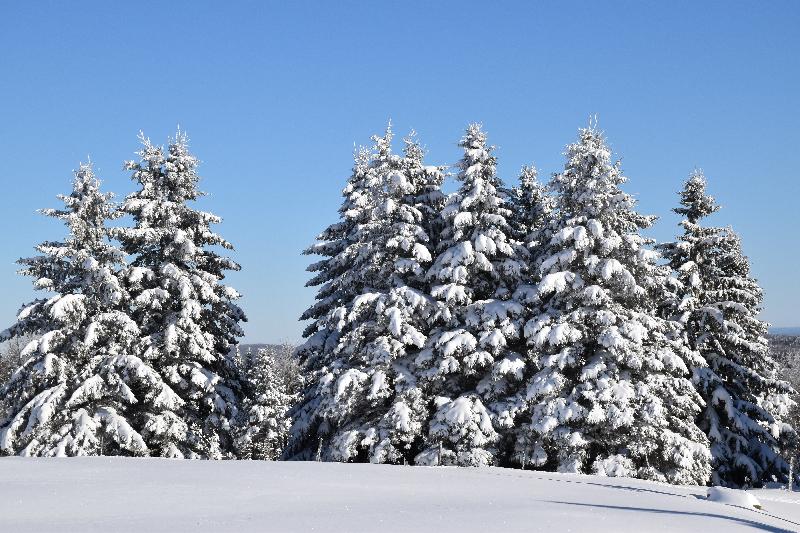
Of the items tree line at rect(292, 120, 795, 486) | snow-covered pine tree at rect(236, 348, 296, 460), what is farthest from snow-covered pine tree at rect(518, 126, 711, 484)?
snow-covered pine tree at rect(236, 348, 296, 460)

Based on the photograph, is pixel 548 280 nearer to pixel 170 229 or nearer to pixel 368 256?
pixel 368 256

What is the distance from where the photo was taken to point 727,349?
2809 centimetres

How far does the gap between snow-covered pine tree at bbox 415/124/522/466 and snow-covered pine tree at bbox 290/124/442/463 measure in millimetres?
775

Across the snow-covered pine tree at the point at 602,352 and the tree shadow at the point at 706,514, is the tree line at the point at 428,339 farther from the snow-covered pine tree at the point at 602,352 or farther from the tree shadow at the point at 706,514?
the tree shadow at the point at 706,514

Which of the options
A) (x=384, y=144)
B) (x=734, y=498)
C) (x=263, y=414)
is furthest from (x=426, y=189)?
(x=263, y=414)

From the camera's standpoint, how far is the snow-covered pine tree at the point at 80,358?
22.4m

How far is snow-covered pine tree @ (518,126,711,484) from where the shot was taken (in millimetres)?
21328

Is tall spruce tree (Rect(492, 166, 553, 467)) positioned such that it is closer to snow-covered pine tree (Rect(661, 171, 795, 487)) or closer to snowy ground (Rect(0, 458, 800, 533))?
snowy ground (Rect(0, 458, 800, 533))

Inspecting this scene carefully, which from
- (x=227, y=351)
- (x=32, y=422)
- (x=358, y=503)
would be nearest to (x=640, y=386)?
(x=358, y=503)

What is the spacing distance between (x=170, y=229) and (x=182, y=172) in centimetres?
245

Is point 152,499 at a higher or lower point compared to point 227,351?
lower

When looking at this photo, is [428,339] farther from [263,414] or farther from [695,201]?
[263,414]

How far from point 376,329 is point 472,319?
3.43 m

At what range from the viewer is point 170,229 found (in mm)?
25609
